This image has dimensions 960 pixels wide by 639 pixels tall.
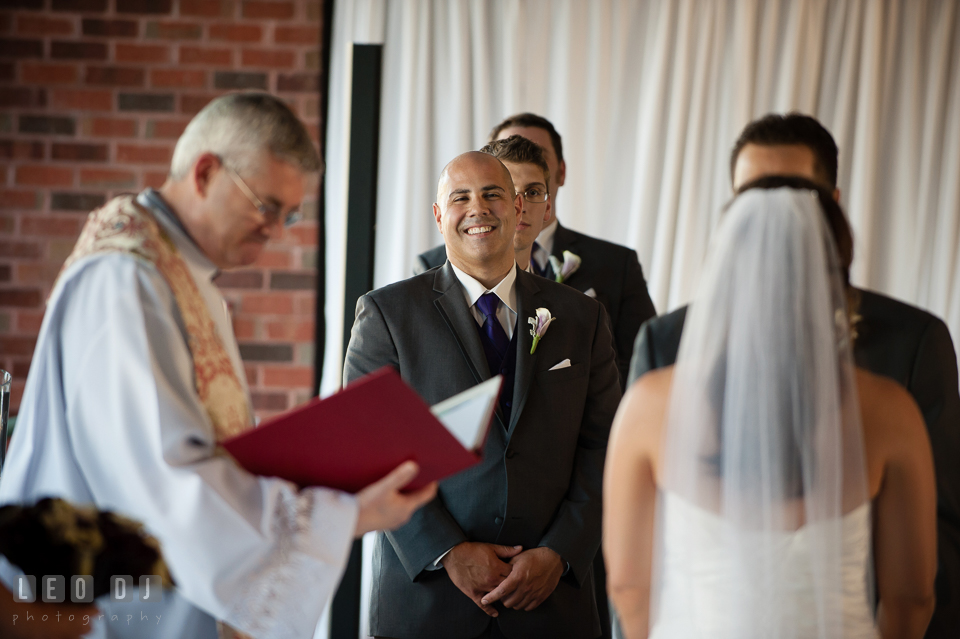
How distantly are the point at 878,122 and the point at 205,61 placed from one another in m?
3.49

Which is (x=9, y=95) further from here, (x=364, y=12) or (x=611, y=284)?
(x=611, y=284)

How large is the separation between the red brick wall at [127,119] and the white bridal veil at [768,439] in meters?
2.95

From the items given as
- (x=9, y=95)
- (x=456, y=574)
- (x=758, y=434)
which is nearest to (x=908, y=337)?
(x=758, y=434)

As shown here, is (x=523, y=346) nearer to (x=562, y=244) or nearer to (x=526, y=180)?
(x=526, y=180)

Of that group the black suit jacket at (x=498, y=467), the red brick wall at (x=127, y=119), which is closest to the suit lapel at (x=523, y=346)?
the black suit jacket at (x=498, y=467)

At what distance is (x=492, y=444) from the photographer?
2592 millimetres

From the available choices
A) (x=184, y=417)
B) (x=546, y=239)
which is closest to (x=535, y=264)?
(x=546, y=239)

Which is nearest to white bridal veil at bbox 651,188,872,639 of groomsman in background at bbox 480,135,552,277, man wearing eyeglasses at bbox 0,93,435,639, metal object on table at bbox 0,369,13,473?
man wearing eyeglasses at bbox 0,93,435,639

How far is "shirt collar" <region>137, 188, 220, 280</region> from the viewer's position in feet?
5.84

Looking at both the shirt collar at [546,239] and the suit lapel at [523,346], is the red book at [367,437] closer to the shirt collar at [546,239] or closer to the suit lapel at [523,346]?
the suit lapel at [523,346]

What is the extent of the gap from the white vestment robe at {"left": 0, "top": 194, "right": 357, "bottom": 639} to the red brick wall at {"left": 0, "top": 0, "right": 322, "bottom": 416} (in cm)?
266

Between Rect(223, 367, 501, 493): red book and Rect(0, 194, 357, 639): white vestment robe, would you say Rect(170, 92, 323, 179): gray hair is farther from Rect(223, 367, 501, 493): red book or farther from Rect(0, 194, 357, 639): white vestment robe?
Rect(223, 367, 501, 493): red book

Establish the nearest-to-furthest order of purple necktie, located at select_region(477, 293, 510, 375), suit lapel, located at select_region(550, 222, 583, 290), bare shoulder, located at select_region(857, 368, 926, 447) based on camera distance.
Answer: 1. bare shoulder, located at select_region(857, 368, 926, 447)
2. purple necktie, located at select_region(477, 293, 510, 375)
3. suit lapel, located at select_region(550, 222, 583, 290)

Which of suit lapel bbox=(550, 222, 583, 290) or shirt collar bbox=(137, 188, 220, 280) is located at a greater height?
shirt collar bbox=(137, 188, 220, 280)
